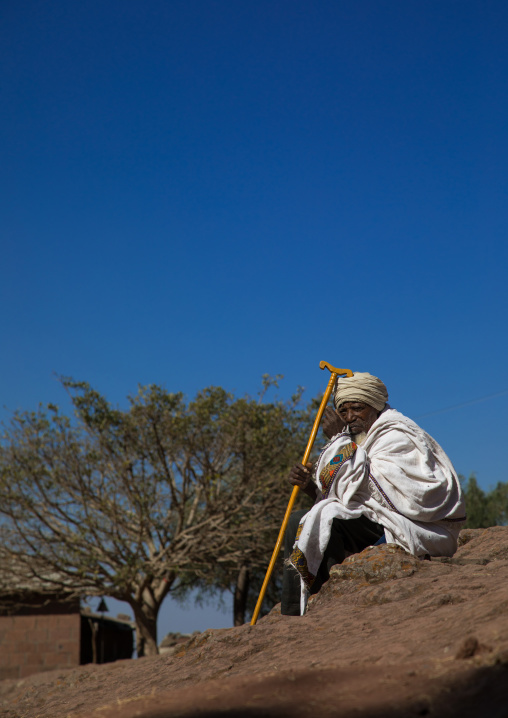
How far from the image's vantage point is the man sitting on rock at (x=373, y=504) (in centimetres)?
478

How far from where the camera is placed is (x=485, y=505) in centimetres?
2612

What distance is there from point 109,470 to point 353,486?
42.5 ft

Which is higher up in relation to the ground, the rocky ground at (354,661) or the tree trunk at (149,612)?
the tree trunk at (149,612)

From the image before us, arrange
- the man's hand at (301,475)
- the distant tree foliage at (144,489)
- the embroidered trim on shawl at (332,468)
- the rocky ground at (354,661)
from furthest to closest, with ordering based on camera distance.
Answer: the distant tree foliage at (144,489) → the man's hand at (301,475) → the embroidered trim on shawl at (332,468) → the rocky ground at (354,661)

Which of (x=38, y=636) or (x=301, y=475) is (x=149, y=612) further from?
(x=301, y=475)

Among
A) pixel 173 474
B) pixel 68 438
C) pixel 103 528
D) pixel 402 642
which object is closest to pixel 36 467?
pixel 68 438

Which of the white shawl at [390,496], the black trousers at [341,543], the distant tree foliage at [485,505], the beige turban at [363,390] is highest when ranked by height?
the distant tree foliage at [485,505]

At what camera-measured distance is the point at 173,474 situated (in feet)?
55.9

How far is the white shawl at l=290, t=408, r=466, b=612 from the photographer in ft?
15.6

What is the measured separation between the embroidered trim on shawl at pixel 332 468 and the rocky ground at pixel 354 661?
495mm

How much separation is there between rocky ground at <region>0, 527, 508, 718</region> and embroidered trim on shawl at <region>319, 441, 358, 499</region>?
0.49m

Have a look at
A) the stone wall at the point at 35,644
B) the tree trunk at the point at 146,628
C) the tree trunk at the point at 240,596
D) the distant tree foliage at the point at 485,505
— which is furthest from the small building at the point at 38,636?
the distant tree foliage at the point at 485,505

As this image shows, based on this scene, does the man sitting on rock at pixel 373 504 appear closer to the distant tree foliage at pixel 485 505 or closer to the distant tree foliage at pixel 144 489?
the distant tree foliage at pixel 144 489

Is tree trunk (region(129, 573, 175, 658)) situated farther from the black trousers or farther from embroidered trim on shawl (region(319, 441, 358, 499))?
embroidered trim on shawl (region(319, 441, 358, 499))
